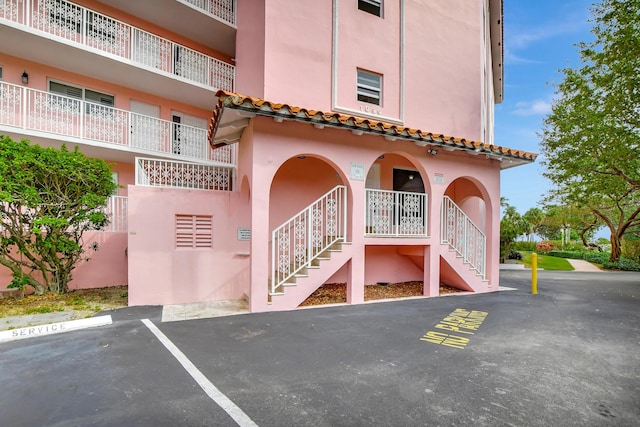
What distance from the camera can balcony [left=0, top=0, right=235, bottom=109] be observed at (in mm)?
9156

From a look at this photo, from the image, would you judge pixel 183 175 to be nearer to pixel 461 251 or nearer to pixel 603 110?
pixel 461 251

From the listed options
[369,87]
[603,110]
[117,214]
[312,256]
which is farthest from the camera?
[603,110]

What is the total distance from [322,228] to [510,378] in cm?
521

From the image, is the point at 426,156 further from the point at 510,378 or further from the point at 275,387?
the point at 275,387

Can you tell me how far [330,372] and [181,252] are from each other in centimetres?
554

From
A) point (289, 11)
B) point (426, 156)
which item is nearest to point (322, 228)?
point (426, 156)

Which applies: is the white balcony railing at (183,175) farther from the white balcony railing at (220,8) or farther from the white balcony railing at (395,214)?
the white balcony railing at (220,8)

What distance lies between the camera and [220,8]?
12.3 m

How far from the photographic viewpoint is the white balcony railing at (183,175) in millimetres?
8023

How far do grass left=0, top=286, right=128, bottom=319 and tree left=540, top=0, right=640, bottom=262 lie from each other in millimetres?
16947

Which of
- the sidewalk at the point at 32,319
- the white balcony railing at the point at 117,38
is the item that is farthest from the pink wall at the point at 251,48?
the sidewalk at the point at 32,319

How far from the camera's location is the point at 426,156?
893cm

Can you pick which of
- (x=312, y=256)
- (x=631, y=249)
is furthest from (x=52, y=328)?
(x=631, y=249)

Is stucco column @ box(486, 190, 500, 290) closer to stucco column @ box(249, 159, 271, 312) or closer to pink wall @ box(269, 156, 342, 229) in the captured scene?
pink wall @ box(269, 156, 342, 229)
